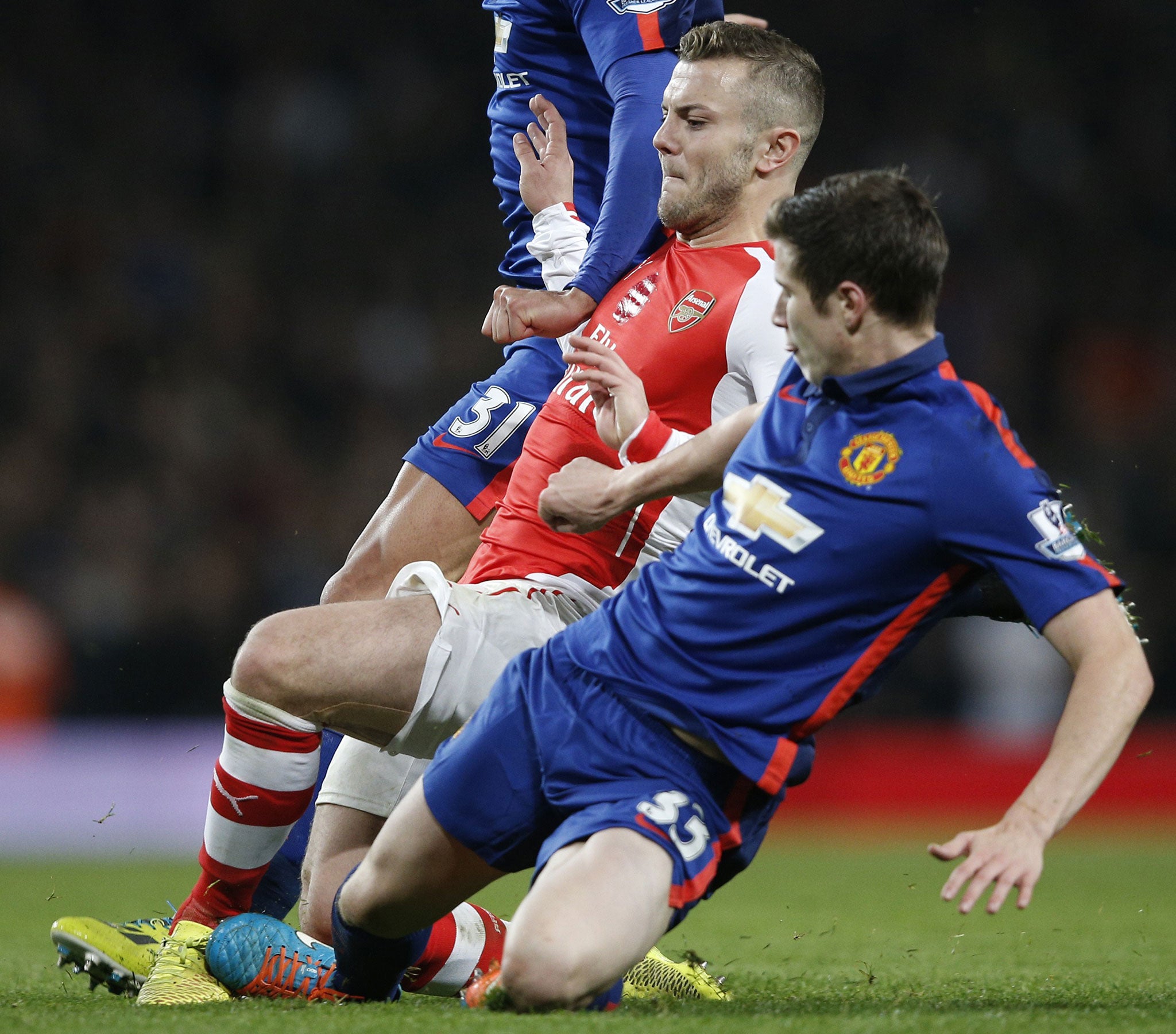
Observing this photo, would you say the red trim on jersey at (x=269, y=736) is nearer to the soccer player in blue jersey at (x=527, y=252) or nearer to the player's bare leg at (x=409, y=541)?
the soccer player in blue jersey at (x=527, y=252)

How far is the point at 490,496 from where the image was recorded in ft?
13.5

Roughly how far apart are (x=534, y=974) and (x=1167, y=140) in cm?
1291

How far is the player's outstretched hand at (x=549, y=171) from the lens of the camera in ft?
13.4

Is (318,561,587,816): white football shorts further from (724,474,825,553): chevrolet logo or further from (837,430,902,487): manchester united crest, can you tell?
(837,430,902,487): manchester united crest

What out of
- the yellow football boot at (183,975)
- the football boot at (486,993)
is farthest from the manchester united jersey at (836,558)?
the yellow football boot at (183,975)

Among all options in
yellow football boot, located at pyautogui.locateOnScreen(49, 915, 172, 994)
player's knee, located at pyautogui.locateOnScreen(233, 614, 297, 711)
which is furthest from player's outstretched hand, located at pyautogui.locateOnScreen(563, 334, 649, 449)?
yellow football boot, located at pyautogui.locateOnScreen(49, 915, 172, 994)

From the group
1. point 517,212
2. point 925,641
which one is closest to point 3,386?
point 925,641

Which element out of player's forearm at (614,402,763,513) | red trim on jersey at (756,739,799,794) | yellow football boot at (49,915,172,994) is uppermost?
player's forearm at (614,402,763,513)

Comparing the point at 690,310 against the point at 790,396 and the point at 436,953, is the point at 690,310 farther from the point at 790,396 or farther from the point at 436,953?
the point at 436,953

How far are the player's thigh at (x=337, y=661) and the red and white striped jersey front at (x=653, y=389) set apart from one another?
0.38m

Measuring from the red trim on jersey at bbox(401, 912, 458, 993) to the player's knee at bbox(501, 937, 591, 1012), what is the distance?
0.78 metres

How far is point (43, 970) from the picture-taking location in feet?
13.7

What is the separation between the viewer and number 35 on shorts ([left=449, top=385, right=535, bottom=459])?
4.12m

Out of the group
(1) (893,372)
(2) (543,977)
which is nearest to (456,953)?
(2) (543,977)
